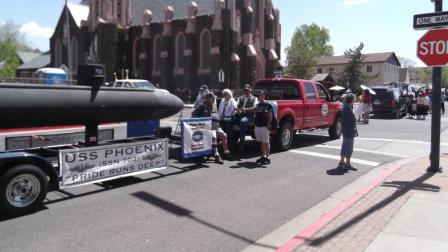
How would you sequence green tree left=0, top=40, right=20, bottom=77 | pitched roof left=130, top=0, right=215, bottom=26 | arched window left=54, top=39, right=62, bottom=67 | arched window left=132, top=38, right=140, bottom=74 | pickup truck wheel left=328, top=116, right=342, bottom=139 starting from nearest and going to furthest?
pickup truck wheel left=328, top=116, right=342, bottom=139
pitched roof left=130, top=0, right=215, bottom=26
arched window left=132, top=38, right=140, bottom=74
arched window left=54, top=39, right=62, bottom=67
green tree left=0, top=40, right=20, bottom=77

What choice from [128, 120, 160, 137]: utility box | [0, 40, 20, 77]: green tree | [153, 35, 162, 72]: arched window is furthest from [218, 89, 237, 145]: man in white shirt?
[0, 40, 20, 77]: green tree

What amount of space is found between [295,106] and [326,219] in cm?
670

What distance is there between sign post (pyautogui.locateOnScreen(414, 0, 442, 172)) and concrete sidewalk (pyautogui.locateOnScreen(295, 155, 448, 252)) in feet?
3.68

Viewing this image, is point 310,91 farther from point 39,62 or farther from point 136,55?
point 39,62

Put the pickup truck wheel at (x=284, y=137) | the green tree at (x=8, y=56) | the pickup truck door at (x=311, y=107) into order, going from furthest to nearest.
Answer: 1. the green tree at (x=8, y=56)
2. the pickup truck door at (x=311, y=107)
3. the pickup truck wheel at (x=284, y=137)

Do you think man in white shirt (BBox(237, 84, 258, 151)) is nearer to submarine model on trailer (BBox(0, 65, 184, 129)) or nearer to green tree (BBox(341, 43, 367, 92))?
submarine model on trailer (BBox(0, 65, 184, 129))

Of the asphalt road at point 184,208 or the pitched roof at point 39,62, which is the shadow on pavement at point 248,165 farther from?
the pitched roof at point 39,62

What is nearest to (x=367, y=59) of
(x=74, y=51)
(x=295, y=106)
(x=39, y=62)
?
(x=74, y=51)

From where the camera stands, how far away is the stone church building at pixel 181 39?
4125 cm

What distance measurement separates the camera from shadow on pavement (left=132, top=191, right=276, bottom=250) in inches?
218

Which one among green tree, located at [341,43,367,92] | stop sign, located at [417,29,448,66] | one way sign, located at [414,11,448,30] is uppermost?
green tree, located at [341,43,367,92]

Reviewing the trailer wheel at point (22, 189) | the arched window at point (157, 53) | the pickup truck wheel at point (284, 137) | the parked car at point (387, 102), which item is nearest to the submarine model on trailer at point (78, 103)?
the trailer wheel at point (22, 189)

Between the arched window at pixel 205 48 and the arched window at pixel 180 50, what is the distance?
2.77 m

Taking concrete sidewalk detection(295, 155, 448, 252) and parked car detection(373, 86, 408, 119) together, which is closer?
concrete sidewalk detection(295, 155, 448, 252)
